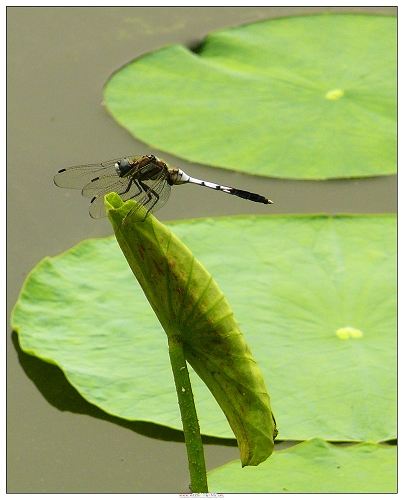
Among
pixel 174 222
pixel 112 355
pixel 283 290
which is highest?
pixel 174 222

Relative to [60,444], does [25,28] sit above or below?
above

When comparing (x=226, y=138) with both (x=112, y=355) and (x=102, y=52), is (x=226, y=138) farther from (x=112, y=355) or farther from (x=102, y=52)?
(x=112, y=355)

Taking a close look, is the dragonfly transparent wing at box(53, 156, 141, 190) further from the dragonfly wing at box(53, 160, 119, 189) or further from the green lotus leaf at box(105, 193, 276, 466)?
the green lotus leaf at box(105, 193, 276, 466)

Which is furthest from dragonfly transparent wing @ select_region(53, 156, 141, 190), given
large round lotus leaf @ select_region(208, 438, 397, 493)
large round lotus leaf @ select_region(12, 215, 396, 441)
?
large round lotus leaf @ select_region(208, 438, 397, 493)

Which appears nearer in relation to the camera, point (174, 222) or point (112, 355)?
point (112, 355)

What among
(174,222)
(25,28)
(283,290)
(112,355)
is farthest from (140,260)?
(25,28)

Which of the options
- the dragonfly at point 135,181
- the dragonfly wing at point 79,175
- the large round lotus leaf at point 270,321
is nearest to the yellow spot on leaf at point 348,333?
the large round lotus leaf at point 270,321
